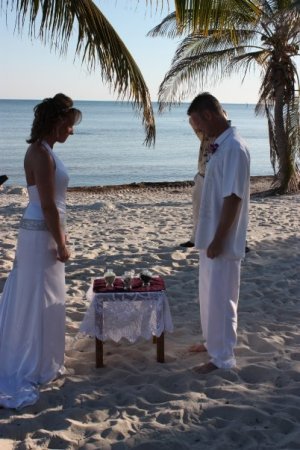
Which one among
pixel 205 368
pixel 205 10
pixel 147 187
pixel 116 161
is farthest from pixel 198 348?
pixel 116 161

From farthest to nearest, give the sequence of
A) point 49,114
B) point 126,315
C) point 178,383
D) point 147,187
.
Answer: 1. point 147,187
2. point 126,315
3. point 178,383
4. point 49,114

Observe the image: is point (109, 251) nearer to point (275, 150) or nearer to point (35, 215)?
point (35, 215)

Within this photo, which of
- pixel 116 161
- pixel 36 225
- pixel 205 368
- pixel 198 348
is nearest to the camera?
pixel 36 225

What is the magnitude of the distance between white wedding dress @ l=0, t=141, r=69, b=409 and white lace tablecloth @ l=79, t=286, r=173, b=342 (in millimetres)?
341

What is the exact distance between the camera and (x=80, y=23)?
605 cm

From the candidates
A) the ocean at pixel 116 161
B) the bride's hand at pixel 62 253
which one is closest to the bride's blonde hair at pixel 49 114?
the bride's hand at pixel 62 253

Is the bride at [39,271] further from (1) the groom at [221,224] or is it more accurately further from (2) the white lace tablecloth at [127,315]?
(1) the groom at [221,224]

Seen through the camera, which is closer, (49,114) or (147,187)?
(49,114)

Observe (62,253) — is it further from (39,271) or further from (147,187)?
(147,187)

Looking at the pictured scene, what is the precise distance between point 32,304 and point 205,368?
4.04ft

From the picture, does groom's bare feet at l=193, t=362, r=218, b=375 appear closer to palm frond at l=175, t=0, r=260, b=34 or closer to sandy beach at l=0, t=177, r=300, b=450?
sandy beach at l=0, t=177, r=300, b=450

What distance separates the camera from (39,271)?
398 cm

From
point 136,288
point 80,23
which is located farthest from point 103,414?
point 80,23

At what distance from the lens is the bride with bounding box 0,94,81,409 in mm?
3854
